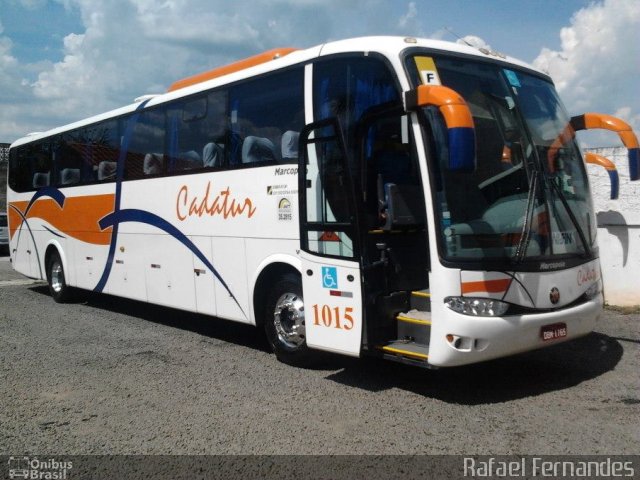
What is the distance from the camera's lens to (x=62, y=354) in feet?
27.3

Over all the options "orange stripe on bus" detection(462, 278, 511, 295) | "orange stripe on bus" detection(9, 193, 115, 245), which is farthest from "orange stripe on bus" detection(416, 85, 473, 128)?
"orange stripe on bus" detection(9, 193, 115, 245)

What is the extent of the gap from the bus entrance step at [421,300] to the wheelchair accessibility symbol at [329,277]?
75 cm

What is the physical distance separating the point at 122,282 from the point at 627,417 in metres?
7.89

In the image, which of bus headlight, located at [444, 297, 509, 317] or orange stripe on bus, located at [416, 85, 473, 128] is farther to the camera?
bus headlight, located at [444, 297, 509, 317]

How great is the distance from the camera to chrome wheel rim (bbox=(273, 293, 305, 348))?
7328 millimetres

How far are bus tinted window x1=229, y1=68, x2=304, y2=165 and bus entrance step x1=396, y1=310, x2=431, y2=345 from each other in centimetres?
210

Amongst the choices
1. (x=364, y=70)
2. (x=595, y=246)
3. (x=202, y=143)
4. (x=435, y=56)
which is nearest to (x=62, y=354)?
(x=202, y=143)

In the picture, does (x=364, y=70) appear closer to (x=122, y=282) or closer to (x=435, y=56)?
(x=435, y=56)

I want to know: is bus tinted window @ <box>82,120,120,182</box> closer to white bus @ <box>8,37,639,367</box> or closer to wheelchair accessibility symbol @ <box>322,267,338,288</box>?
white bus @ <box>8,37,639,367</box>

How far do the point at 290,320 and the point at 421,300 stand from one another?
166cm

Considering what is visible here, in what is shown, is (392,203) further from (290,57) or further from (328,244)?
(290,57)

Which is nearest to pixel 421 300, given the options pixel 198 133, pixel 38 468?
pixel 38 468

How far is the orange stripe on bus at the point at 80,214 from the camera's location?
446 inches

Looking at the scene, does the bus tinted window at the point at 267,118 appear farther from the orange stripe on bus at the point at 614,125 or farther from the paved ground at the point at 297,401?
the orange stripe on bus at the point at 614,125
